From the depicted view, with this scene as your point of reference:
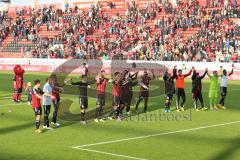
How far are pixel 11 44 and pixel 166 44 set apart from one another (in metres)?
24.1

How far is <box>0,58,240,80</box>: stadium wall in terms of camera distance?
42.0 metres

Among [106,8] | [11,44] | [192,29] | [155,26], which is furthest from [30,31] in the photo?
[192,29]

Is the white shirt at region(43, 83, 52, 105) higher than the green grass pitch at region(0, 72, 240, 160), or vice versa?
the white shirt at region(43, 83, 52, 105)

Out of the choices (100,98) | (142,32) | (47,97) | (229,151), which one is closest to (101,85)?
(100,98)

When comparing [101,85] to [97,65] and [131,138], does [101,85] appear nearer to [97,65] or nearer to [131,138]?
[131,138]

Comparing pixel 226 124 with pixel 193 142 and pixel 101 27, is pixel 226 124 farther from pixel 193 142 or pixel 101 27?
pixel 101 27

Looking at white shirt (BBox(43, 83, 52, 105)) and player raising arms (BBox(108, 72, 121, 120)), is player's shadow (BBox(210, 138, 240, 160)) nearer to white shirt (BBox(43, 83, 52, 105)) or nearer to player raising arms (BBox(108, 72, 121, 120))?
player raising arms (BBox(108, 72, 121, 120))

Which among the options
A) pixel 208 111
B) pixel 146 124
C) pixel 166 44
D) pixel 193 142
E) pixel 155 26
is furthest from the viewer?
pixel 155 26

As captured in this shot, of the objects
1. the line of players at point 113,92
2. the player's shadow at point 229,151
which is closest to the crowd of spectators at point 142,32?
the line of players at point 113,92

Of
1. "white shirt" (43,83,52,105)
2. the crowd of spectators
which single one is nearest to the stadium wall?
the crowd of spectators

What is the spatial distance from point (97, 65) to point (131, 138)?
110ft

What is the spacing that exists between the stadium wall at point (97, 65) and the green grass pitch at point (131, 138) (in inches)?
763

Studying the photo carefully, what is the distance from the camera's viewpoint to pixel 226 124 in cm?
1948

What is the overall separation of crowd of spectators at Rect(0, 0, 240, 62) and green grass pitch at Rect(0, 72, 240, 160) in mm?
22309
